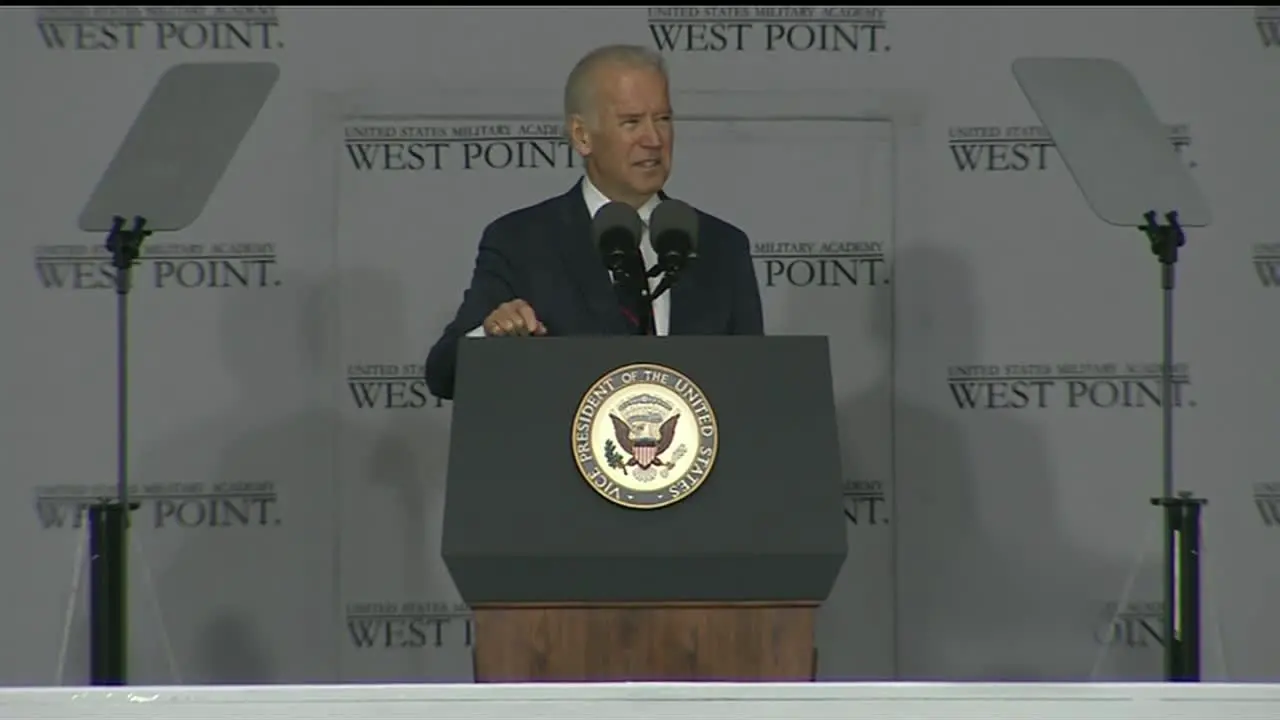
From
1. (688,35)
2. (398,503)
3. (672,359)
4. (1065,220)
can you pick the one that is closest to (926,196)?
(1065,220)

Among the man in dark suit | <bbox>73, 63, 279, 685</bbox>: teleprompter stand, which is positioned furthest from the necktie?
<bbox>73, 63, 279, 685</bbox>: teleprompter stand

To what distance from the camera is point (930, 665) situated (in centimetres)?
422

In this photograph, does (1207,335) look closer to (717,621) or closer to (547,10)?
(547,10)

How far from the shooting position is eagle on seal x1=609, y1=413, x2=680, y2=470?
214 cm

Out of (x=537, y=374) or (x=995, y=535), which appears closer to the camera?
(x=537, y=374)

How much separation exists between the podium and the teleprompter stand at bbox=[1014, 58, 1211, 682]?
4.15 feet

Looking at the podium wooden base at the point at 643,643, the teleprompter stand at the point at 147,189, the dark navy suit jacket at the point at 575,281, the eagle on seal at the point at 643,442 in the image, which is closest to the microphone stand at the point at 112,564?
the teleprompter stand at the point at 147,189

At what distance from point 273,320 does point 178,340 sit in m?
0.22

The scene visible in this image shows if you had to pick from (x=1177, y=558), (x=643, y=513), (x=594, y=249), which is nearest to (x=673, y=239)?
(x=643, y=513)

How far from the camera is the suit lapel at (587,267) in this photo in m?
2.70

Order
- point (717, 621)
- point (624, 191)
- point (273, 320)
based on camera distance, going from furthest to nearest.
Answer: point (273, 320) → point (624, 191) → point (717, 621)

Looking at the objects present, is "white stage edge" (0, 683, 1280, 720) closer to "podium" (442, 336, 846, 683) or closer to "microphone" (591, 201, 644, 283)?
"podium" (442, 336, 846, 683)

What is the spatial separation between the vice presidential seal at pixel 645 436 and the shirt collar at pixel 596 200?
2.31ft

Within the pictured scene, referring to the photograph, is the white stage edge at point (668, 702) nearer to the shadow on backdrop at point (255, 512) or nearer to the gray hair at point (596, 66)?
the gray hair at point (596, 66)
